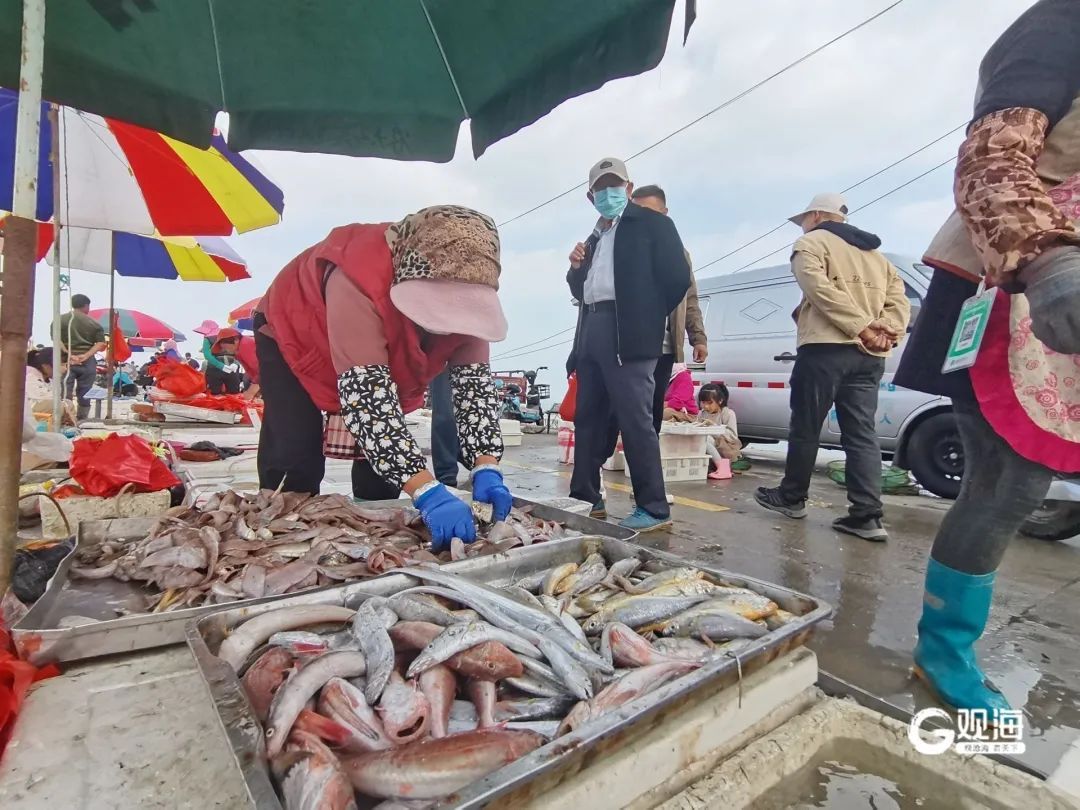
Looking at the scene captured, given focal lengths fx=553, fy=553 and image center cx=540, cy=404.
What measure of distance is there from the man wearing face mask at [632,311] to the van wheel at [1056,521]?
256 cm

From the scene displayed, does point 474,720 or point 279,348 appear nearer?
point 474,720

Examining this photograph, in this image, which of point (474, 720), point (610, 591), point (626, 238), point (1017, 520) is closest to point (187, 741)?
point (474, 720)

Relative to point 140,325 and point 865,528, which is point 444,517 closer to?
point 865,528

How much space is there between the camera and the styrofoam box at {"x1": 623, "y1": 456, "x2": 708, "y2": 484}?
6262 millimetres

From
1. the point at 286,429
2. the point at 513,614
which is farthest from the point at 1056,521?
the point at 286,429

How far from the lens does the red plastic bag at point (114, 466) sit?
3.09 metres

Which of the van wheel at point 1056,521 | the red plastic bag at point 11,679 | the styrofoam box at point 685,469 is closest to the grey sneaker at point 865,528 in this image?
the van wheel at point 1056,521

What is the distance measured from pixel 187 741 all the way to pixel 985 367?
247 cm

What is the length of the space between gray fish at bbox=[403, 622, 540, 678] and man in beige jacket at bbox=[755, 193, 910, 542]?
127 inches

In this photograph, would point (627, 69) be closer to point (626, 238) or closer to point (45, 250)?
point (626, 238)

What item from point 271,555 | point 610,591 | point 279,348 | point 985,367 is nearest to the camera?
point 985,367

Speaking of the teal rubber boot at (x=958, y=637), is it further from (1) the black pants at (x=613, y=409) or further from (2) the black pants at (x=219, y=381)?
(2) the black pants at (x=219, y=381)

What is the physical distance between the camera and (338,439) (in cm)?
296

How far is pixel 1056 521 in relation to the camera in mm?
3783
